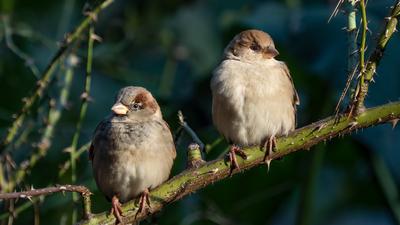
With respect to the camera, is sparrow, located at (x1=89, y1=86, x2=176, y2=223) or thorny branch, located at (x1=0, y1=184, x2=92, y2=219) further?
sparrow, located at (x1=89, y1=86, x2=176, y2=223)

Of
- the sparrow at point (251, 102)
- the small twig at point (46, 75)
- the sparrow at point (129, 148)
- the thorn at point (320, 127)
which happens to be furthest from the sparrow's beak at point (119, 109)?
the thorn at point (320, 127)

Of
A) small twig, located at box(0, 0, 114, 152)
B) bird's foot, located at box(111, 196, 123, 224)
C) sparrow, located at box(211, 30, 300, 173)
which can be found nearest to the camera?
bird's foot, located at box(111, 196, 123, 224)

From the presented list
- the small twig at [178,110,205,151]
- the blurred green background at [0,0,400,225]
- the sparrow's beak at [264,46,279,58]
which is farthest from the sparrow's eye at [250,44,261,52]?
the small twig at [178,110,205,151]

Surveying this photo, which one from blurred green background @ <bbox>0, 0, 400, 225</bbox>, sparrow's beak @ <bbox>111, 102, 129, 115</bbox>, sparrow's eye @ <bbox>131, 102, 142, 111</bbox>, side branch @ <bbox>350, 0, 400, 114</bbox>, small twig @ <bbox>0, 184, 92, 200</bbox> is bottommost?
blurred green background @ <bbox>0, 0, 400, 225</bbox>

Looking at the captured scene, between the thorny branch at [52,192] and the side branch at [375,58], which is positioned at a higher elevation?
the side branch at [375,58]

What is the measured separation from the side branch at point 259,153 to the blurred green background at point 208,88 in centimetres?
99

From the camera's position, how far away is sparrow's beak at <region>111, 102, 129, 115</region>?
3.12 metres

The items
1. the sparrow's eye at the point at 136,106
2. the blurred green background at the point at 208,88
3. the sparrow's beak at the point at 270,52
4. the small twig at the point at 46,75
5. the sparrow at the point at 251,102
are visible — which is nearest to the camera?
the small twig at the point at 46,75

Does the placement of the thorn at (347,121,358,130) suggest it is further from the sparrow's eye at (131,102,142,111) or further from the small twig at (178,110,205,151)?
the sparrow's eye at (131,102,142,111)

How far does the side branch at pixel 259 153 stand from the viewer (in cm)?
233

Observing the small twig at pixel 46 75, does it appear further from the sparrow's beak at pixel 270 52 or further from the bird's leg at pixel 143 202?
the sparrow's beak at pixel 270 52

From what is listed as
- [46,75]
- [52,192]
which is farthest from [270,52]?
[52,192]

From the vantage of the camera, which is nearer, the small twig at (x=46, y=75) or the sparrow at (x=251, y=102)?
the small twig at (x=46, y=75)

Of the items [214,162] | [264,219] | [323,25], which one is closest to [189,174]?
[214,162]
